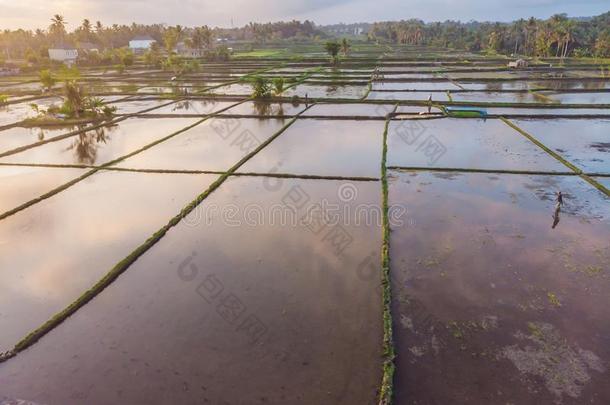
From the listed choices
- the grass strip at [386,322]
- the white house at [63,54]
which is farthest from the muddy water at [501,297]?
the white house at [63,54]

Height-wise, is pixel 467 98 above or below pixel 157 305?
above

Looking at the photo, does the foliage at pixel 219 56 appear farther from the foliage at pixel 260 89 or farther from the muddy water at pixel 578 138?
the muddy water at pixel 578 138

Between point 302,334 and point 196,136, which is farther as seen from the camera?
point 196,136

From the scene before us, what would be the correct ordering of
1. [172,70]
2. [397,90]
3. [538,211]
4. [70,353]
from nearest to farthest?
[70,353] < [538,211] < [397,90] < [172,70]

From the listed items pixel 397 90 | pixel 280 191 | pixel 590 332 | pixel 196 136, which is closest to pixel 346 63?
pixel 397 90

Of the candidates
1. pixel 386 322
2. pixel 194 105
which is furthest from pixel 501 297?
pixel 194 105

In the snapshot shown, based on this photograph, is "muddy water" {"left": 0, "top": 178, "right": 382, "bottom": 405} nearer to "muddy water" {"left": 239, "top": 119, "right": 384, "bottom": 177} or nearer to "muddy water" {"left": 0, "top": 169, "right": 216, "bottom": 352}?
"muddy water" {"left": 0, "top": 169, "right": 216, "bottom": 352}

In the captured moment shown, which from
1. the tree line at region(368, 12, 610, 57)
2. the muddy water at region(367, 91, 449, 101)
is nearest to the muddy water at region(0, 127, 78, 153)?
the muddy water at region(367, 91, 449, 101)

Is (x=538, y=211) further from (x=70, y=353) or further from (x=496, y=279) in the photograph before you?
(x=70, y=353)
